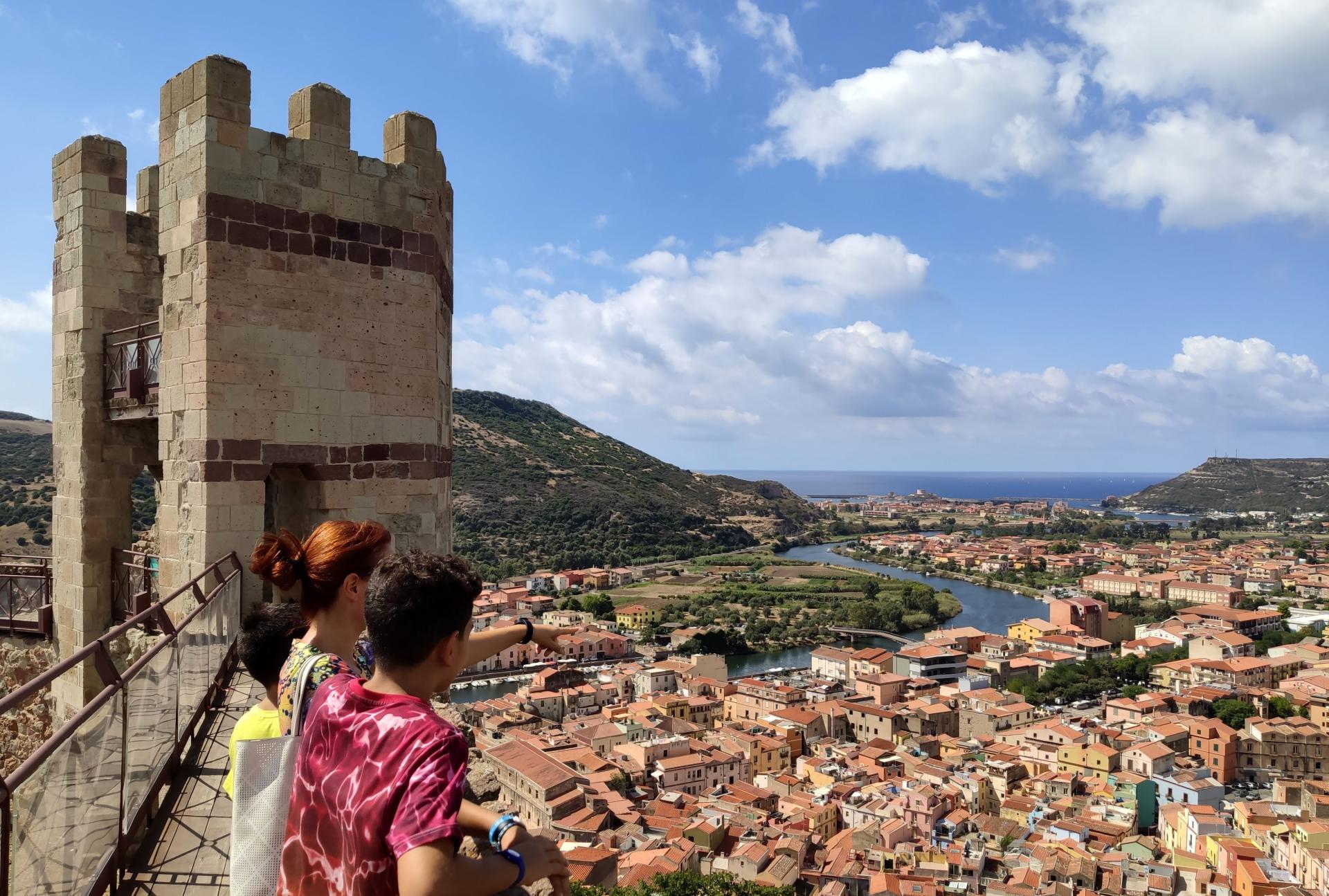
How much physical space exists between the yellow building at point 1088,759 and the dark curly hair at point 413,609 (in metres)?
34.3

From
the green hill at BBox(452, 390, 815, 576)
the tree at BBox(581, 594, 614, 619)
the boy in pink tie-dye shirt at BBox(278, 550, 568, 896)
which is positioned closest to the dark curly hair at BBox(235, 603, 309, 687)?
the boy in pink tie-dye shirt at BBox(278, 550, 568, 896)

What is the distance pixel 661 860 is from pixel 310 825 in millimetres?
19759

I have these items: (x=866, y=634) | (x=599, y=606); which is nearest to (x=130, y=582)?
(x=599, y=606)

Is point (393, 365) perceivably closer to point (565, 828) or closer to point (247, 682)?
point (247, 682)

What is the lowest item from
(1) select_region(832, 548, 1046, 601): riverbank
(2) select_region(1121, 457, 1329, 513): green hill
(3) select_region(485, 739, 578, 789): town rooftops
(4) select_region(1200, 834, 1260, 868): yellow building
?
(4) select_region(1200, 834, 1260, 868): yellow building

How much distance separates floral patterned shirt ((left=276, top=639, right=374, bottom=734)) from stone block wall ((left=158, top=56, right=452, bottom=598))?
320 centimetres

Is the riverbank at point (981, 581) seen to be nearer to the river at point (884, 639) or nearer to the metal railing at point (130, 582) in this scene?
the river at point (884, 639)

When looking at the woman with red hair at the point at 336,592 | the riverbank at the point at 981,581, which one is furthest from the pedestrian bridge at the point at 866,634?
the woman with red hair at the point at 336,592

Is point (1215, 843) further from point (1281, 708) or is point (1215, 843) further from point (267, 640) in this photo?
point (267, 640)

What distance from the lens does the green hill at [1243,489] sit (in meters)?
130

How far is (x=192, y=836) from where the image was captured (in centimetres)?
333

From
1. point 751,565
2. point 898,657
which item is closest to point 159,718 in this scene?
point 898,657

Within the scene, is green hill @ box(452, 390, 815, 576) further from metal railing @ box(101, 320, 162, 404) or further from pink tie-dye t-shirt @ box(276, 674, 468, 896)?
pink tie-dye t-shirt @ box(276, 674, 468, 896)

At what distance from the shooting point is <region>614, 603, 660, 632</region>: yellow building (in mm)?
53125
